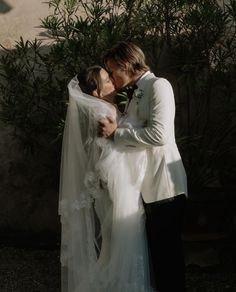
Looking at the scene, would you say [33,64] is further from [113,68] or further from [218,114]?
[113,68]

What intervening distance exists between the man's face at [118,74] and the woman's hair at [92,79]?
8 cm

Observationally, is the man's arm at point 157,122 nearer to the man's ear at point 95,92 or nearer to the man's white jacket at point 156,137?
the man's white jacket at point 156,137

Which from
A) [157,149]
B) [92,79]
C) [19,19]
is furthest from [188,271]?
[19,19]

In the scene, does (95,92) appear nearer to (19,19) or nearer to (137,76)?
(137,76)

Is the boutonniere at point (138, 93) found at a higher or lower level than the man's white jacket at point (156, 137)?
higher

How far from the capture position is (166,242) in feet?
13.7

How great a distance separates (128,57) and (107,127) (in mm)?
485

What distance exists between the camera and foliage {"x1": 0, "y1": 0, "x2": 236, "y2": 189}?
18.2 ft

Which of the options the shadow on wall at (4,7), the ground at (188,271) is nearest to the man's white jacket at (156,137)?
the ground at (188,271)

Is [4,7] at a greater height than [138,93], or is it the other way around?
[4,7]

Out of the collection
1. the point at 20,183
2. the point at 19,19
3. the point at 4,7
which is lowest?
the point at 20,183

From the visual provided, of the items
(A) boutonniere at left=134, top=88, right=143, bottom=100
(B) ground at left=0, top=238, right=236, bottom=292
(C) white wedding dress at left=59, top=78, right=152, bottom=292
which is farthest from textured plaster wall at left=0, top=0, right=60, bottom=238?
(A) boutonniere at left=134, top=88, right=143, bottom=100

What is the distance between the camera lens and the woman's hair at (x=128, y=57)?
4008mm

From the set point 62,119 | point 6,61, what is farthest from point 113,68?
point 6,61
